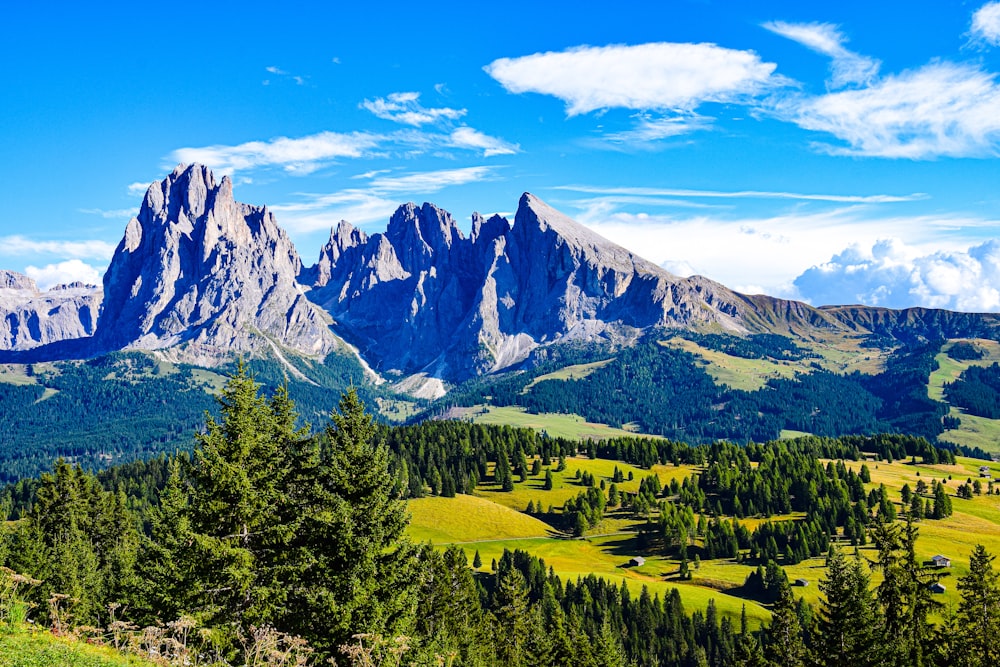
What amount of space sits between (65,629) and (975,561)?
6081cm

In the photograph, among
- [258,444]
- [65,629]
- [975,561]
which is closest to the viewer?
[65,629]

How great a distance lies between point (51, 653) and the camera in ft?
52.4

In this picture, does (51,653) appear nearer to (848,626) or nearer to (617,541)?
(848,626)

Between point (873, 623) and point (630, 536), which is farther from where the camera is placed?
point (630, 536)

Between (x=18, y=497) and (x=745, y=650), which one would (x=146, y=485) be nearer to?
(x=18, y=497)

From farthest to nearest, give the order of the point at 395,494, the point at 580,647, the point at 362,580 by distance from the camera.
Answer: the point at 580,647 → the point at 395,494 → the point at 362,580

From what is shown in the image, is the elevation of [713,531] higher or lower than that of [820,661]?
lower

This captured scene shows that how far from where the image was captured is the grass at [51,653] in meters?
15.2

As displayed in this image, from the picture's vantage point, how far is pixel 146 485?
180000 millimetres

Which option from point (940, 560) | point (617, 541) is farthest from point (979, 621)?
point (617, 541)

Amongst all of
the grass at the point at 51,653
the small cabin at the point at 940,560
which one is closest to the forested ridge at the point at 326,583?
the grass at the point at 51,653

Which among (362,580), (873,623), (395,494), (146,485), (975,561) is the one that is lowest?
(146,485)

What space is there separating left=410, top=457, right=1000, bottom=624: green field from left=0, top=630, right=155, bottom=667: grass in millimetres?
125410

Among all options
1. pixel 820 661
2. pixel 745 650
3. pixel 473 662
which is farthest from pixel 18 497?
pixel 820 661
